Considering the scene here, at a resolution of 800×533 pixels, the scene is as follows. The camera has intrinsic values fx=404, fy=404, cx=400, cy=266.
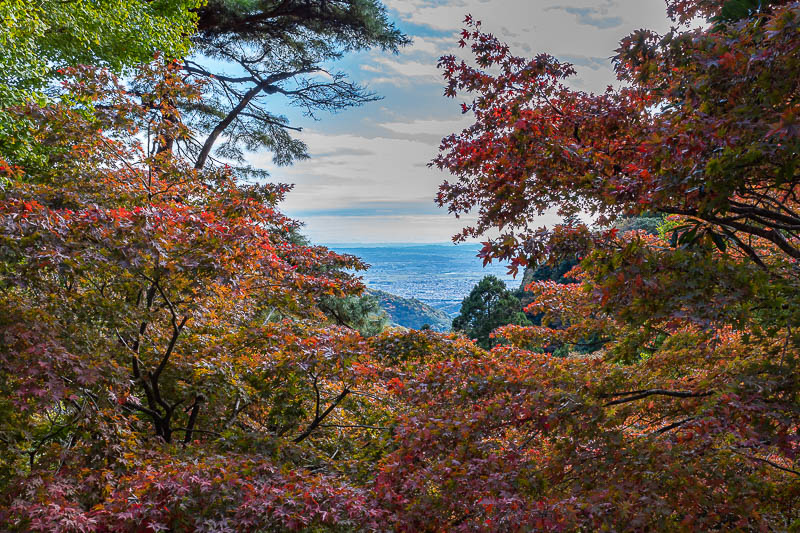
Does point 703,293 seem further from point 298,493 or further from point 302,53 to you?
point 302,53

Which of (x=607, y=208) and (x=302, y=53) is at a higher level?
(x=302, y=53)

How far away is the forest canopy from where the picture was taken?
2350 mm

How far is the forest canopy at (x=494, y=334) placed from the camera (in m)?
2.35

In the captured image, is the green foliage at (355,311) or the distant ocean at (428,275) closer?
the green foliage at (355,311)

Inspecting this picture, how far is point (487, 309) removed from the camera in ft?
63.7

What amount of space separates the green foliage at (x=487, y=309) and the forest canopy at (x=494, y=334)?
44.3 feet

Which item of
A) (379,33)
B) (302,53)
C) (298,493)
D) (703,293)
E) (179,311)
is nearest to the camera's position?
(703,293)

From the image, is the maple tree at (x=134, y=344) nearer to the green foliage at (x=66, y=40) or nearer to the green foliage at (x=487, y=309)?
the green foliage at (x=66, y=40)

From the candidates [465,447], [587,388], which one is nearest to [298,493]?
[465,447]

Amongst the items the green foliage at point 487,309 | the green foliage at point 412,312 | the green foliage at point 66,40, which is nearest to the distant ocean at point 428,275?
the green foliage at point 412,312

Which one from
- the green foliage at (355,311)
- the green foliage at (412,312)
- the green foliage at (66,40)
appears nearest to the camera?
the green foliage at (66,40)

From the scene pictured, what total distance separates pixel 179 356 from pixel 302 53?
12495mm

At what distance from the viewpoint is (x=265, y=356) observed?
192 inches

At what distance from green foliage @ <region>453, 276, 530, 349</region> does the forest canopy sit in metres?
13.5
